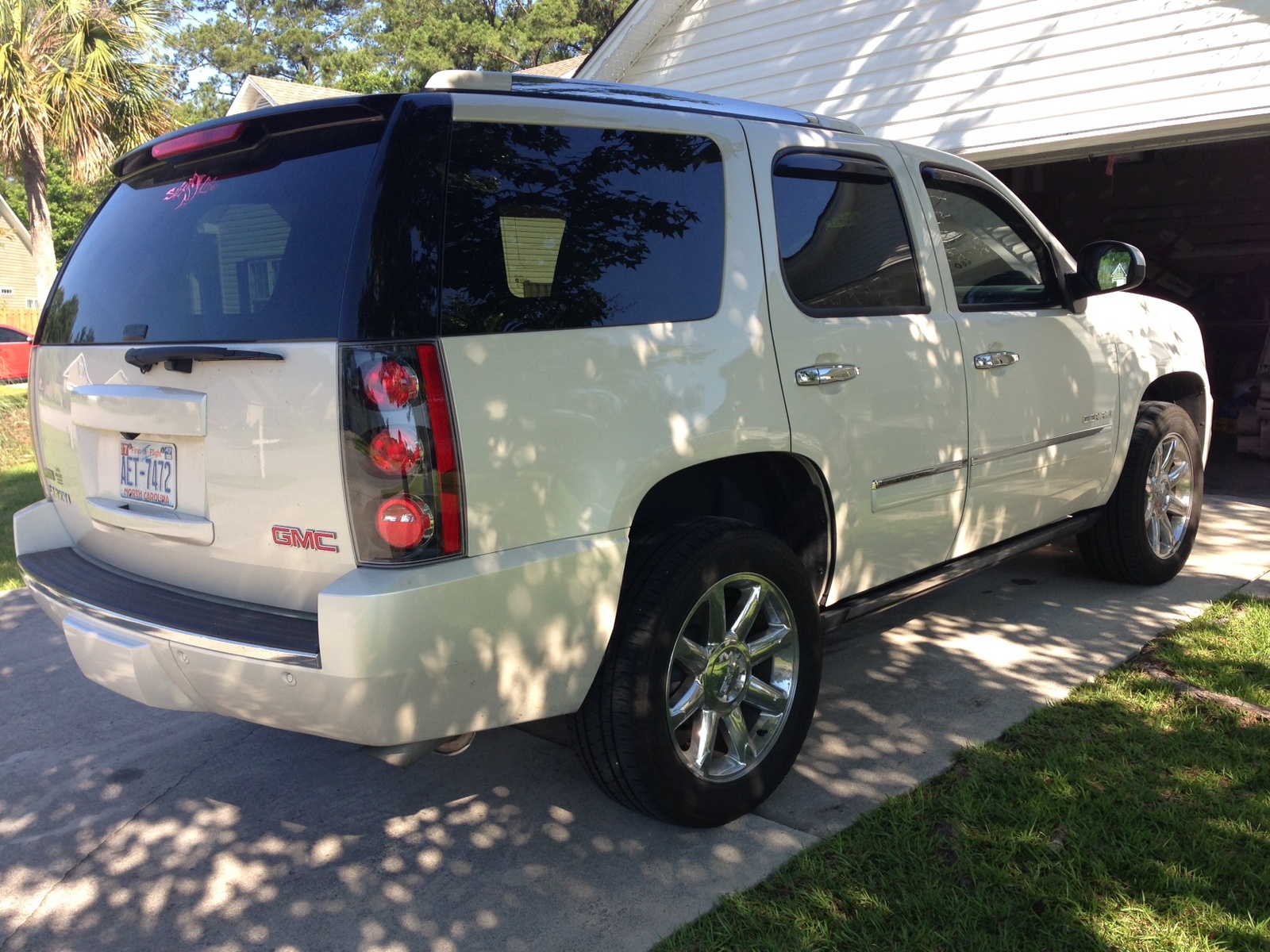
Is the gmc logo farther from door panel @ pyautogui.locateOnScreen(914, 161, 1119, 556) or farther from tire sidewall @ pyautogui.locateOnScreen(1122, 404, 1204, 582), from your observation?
tire sidewall @ pyautogui.locateOnScreen(1122, 404, 1204, 582)

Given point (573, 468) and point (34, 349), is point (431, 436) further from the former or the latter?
point (34, 349)

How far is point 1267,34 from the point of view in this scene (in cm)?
679

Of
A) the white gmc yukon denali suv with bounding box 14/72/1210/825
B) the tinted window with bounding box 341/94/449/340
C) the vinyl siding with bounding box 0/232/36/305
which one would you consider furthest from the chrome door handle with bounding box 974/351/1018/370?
the vinyl siding with bounding box 0/232/36/305

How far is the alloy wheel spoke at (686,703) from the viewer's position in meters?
2.99

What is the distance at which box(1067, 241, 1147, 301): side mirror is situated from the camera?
4.36 m

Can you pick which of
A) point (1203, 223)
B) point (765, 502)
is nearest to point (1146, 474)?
point (765, 502)

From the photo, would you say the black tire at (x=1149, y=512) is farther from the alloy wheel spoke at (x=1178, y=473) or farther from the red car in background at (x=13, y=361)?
the red car in background at (x=13, y=361)

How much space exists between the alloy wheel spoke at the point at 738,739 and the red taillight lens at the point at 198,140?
2.11 m

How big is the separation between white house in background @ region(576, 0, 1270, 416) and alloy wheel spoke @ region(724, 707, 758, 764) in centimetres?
599

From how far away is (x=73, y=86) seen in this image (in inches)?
555

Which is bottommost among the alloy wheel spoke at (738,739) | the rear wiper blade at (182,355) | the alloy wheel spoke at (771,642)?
the alloy wheel spoke at (738,739)

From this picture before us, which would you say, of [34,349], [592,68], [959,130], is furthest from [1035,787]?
[592,68]

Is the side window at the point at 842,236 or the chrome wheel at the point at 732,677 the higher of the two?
the side window at the point at 842,236

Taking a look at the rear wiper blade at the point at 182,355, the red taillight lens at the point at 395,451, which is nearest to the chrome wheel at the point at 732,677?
the red taillight lens at the point at 395,451
